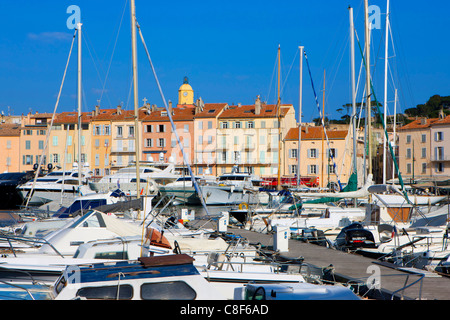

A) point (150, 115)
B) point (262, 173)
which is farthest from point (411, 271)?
point (150, 115)

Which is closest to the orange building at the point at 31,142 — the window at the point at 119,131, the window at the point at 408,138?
the window at the point at 119,131

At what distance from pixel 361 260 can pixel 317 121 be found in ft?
300

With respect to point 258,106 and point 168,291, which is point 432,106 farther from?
point 168,291

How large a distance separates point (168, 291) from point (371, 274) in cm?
628

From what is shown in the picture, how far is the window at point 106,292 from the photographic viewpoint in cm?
688

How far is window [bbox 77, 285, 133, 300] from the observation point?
688 centimetres

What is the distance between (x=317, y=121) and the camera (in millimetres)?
104312

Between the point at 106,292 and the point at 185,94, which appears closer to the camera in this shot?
the point at 106,292

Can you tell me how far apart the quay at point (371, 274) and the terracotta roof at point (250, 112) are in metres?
50.0

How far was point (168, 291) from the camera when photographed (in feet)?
23.2

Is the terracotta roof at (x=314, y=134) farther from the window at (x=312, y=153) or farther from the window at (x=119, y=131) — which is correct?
the window at (x=119, y=131)

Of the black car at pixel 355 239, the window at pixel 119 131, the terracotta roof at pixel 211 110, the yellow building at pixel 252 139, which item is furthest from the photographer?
the window at pixel 119 131

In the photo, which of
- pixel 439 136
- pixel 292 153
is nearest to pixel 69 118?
pixel 292 153
